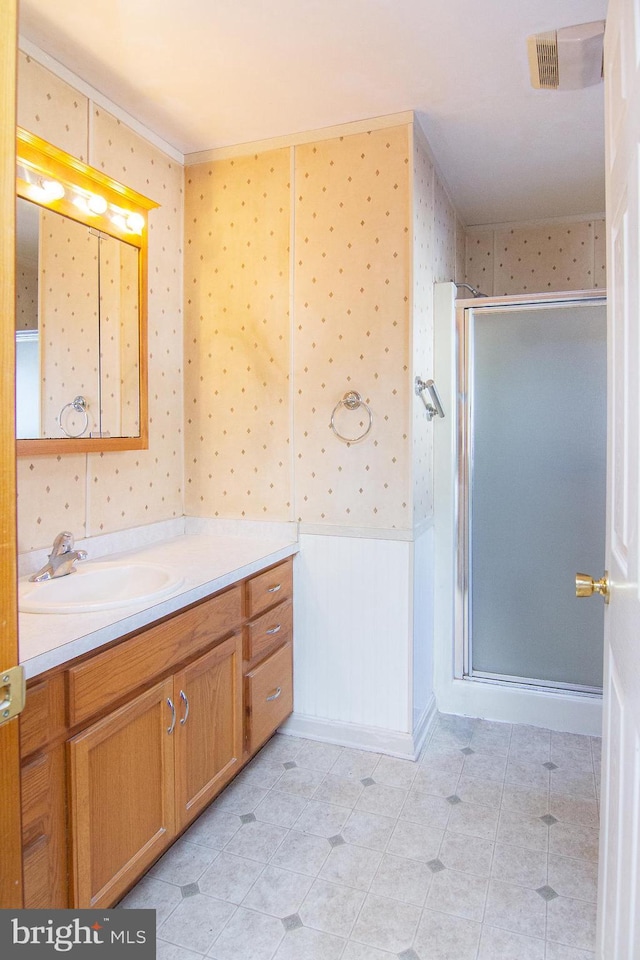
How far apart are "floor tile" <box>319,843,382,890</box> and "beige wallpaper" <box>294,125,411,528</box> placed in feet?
3.65

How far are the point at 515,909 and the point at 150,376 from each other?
217 centimetres

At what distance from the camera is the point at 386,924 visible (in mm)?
1613

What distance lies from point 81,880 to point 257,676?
93 cm

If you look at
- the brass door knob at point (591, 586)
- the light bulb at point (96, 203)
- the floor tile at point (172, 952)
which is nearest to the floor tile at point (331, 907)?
the floor tile at point (172, 952)

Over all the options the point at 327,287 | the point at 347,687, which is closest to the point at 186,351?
the point at 327,287

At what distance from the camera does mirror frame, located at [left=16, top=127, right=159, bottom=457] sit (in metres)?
1.84

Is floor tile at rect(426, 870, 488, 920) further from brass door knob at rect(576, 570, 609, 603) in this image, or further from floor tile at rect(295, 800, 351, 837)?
brass door knob at rect(576, 570, 609, 603)

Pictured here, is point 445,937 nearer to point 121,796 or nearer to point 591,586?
point 121,796

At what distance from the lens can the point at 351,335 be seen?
8.10 ft

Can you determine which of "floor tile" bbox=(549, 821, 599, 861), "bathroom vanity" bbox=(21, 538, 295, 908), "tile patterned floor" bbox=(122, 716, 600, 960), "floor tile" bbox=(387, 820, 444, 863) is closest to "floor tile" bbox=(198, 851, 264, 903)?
"tile patterned floor" bbox=(122, 716, 600, 960)

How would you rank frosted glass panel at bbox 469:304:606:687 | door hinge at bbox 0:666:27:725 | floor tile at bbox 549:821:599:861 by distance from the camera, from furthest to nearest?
frosted glass panel at bbox 469:304:606:687 → floor tile at bbox 549:821:599:861 → door hinge at bbox 0:666:27:725

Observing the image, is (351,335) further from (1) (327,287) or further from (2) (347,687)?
(2) (347,687)

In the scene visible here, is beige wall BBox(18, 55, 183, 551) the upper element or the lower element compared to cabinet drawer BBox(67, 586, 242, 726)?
upper

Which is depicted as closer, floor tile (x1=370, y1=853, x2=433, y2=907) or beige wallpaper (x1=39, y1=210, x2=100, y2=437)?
floor tile (x1=370, y1=853, x2=433, y2=907)
